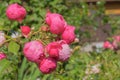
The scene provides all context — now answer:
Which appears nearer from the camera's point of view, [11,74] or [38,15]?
[11,74]

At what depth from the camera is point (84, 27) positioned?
23.2 feet

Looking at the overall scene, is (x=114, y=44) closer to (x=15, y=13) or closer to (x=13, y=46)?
(x=15, y=13)

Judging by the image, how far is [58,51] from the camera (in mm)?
1922

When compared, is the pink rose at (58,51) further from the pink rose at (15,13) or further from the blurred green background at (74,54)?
the pink rose at (15,13)

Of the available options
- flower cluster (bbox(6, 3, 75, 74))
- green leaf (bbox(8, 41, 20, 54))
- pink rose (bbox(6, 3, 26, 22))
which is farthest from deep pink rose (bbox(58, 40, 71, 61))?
pink rose (bbox(6, 3, 26, 22))

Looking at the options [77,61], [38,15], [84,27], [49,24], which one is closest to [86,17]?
[84,27]

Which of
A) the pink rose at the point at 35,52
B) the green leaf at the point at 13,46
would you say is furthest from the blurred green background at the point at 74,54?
the pink rose at the point at 35,52

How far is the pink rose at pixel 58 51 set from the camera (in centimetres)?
191

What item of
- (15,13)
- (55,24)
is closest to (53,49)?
(55,24)

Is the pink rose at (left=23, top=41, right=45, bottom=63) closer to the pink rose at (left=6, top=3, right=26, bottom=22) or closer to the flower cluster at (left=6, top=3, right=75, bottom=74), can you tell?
the flower cluster at (left=6, top=3, right=75, bottom=74)

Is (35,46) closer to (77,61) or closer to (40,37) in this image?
(40,37)

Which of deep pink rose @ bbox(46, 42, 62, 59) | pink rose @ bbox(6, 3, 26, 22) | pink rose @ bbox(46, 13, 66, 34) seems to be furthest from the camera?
pink rose @ bbox(6, 3, 26, 22)

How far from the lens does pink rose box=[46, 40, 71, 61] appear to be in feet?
6.28

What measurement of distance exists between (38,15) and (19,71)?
266 centimetres
